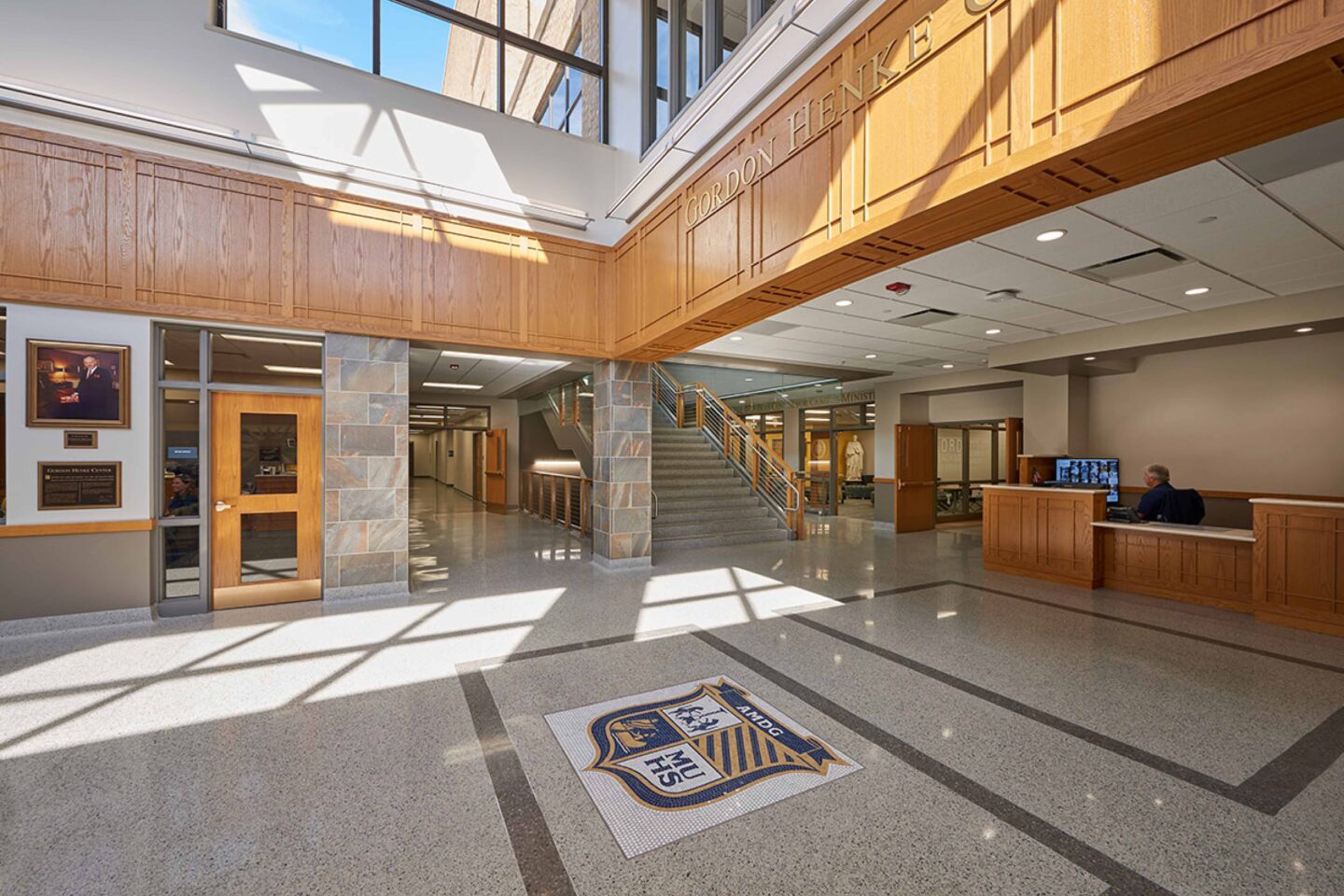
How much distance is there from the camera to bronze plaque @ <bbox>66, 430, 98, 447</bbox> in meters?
4.61

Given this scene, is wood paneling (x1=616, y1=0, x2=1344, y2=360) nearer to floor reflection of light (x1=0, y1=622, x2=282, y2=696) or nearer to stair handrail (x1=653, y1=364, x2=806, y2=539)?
floor reflection of light (x1=0, y1=622, x2=282, y2=696)

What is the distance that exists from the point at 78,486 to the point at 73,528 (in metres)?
0.35

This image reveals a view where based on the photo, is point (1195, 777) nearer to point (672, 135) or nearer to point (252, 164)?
point (672, 135)

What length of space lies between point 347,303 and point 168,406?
182 centimetres

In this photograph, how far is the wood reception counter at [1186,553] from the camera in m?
4.74

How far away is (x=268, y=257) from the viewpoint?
5246mm

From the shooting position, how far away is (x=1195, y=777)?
8.39 ft

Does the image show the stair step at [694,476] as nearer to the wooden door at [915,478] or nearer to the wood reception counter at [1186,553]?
the wooden door at [915,478]

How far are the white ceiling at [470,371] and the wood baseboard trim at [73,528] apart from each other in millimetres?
2917

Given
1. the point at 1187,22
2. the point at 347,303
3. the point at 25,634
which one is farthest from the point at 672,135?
the point at 25,634

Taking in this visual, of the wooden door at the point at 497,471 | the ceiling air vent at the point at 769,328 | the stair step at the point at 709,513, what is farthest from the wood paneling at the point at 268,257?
the wooden door at the point at 497,471

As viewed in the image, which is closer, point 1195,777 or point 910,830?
point 910,830

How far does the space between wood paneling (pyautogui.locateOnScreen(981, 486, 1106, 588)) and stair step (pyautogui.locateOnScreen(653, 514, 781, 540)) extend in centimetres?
348

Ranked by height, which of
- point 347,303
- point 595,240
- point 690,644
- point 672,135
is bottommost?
point 690,644
